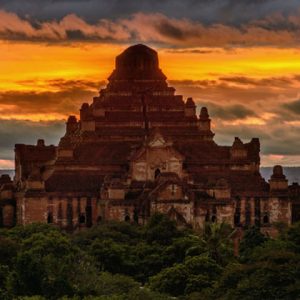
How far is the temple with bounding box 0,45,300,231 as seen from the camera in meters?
125

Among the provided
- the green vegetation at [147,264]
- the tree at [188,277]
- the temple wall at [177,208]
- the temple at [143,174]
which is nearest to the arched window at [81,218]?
the temple at [143,174]

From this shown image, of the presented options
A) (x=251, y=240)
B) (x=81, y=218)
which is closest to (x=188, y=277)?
(x=251, y=240)

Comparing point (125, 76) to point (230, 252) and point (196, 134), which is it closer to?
point (196, 134)

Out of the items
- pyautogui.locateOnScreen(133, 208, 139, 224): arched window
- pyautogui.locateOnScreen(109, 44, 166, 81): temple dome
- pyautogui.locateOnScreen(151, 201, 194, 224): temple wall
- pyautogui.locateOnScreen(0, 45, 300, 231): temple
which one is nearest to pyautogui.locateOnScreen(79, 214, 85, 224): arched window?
pyautogui.locateOnScreen(0, 45, 300, 231): temple

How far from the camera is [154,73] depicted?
143m

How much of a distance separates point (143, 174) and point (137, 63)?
16391mm

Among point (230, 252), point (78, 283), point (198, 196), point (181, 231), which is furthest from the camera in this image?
point (198, 196)

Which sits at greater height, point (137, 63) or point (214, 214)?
point (137, 63)

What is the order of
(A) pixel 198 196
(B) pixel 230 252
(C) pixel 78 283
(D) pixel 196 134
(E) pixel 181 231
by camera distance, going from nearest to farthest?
(C) pixel 78 283 < (B) pixel 230 252 < (E) pixel 181 231 < (A) pixel 198 196 < (D) pixel 196 134

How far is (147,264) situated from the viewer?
102 metres

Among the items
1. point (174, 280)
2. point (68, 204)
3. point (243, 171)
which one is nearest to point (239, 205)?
point (243, 171)

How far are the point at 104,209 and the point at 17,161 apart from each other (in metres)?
19.1

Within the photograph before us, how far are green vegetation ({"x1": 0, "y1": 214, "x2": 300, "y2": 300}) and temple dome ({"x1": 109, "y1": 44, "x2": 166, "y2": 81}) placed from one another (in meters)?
28.1

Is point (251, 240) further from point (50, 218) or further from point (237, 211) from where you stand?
point (50, 218)
